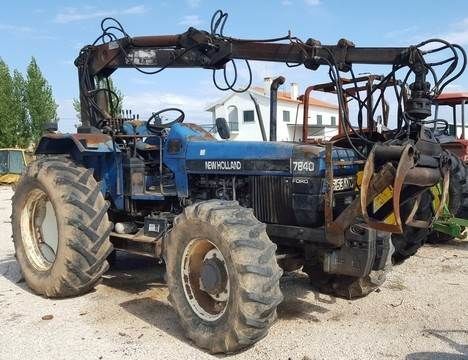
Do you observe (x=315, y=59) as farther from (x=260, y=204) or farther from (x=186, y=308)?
(x=186, y=308)

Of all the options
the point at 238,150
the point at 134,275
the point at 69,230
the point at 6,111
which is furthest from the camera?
the point at 6,111

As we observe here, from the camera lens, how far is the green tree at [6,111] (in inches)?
1409

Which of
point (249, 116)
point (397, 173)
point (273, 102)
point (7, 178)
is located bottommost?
point (7, 178)

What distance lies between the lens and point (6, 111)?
3584cm

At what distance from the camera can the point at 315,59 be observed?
530 cm

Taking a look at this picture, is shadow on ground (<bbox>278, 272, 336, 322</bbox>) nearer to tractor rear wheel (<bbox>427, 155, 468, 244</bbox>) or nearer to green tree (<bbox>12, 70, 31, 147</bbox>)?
tractor rear wheel (<bbox>427, 155, 468, 244</bbox>)

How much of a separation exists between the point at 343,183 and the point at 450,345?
1557mm

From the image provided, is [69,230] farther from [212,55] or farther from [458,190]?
[458,190]

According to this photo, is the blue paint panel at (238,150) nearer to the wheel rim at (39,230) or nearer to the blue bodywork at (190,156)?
the blue bodywork at (190,156)

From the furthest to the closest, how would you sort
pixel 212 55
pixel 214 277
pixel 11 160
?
pixel 11 160, pixel 212 55, pixel 214 277

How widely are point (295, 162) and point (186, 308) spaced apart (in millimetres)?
1550

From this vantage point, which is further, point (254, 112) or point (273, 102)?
point (254, 112)

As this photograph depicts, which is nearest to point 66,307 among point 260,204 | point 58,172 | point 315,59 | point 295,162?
point 58,172

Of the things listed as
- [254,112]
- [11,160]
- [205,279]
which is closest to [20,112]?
[11,160]
